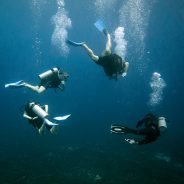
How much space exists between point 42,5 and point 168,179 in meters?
39.5

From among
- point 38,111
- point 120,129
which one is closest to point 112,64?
point 120,129

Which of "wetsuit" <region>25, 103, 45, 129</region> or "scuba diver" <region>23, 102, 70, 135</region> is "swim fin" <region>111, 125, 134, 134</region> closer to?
"scuba diver" <region>23, 102, 70, 135</region>

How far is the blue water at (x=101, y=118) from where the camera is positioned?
15578 mm

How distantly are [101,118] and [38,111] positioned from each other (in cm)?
2416

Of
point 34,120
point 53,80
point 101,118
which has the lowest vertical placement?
point 34,120

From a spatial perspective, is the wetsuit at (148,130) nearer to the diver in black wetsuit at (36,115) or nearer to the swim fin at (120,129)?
the swim fin at (120,129)

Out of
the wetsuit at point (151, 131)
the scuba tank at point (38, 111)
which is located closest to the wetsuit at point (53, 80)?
the scuba tank at point (38, 111)

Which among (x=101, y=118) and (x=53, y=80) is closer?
(x=53, y=80)

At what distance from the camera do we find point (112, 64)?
7.48m

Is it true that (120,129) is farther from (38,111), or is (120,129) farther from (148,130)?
(38,111)

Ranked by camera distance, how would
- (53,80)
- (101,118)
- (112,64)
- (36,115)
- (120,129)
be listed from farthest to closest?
(101,118)
(53,80)
(112,64)
(36,115)
(120,129)

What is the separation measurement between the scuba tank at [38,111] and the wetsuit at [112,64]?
81.2 inches

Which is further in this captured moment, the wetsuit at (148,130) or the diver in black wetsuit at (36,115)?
the diver in black wetsuit at (36,115)

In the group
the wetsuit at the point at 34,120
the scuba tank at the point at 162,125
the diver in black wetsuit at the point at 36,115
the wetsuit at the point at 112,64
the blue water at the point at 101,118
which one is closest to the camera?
the scuba tank at the point at 162,125
